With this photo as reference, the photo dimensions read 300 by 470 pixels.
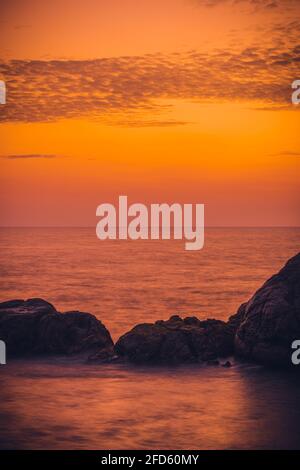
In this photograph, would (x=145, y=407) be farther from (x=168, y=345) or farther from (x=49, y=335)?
(x=49, y=335)

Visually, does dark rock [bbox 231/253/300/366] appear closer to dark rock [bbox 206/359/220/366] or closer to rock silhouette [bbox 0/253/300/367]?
rock silhouette [bbox 0/253/300/367]

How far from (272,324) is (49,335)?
7.67 m

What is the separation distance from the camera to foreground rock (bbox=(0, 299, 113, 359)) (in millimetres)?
27500

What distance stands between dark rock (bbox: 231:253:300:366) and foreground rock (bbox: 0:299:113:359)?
4689mm

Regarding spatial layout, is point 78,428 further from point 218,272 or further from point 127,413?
point 218,272

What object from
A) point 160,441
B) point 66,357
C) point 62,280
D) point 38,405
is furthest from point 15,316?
point 62,280

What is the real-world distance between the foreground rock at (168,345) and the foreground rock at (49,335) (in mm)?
949

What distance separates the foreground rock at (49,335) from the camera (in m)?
27.5

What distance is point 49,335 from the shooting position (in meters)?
27.5

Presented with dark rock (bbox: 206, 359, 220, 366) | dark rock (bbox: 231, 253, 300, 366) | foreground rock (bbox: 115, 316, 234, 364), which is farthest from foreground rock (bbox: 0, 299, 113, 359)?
dark rock (bbox: 231, 253, 300, 366)

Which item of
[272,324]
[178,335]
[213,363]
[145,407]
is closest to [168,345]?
[178,335]

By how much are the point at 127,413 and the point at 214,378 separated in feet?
13.9

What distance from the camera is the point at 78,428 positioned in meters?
19.7
